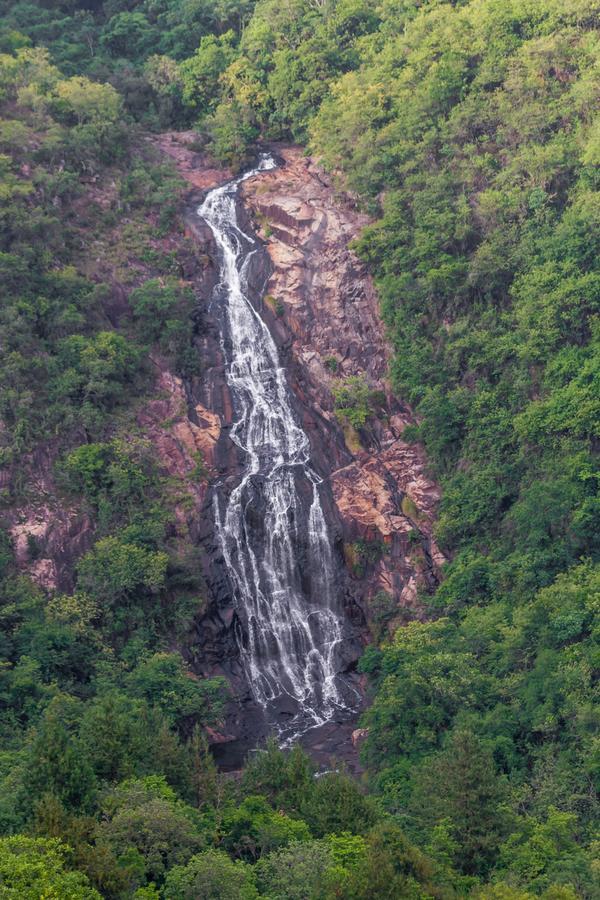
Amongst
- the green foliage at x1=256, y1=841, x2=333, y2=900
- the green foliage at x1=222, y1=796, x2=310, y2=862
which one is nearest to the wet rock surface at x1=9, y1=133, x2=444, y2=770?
the green foliage at x1=222, y1=796, x2=310, y2=862

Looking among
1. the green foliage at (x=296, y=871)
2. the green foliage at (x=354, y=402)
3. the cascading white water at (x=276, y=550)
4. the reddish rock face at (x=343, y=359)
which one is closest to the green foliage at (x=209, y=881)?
the green foliage at (x=296, y=871)

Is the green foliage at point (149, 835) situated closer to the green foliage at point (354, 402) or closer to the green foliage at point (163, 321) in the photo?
the green foliage at point (354, 402)

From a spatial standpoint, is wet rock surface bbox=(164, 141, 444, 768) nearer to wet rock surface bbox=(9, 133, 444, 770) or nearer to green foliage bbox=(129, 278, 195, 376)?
wet rock surface bbox=(9, 133, 444, 770)

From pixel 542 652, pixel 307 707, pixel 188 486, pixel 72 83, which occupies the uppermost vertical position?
pixel 72 83

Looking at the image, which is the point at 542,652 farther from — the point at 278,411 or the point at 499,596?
the point at 278,411

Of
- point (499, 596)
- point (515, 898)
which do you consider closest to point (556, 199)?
point (499, 596)
